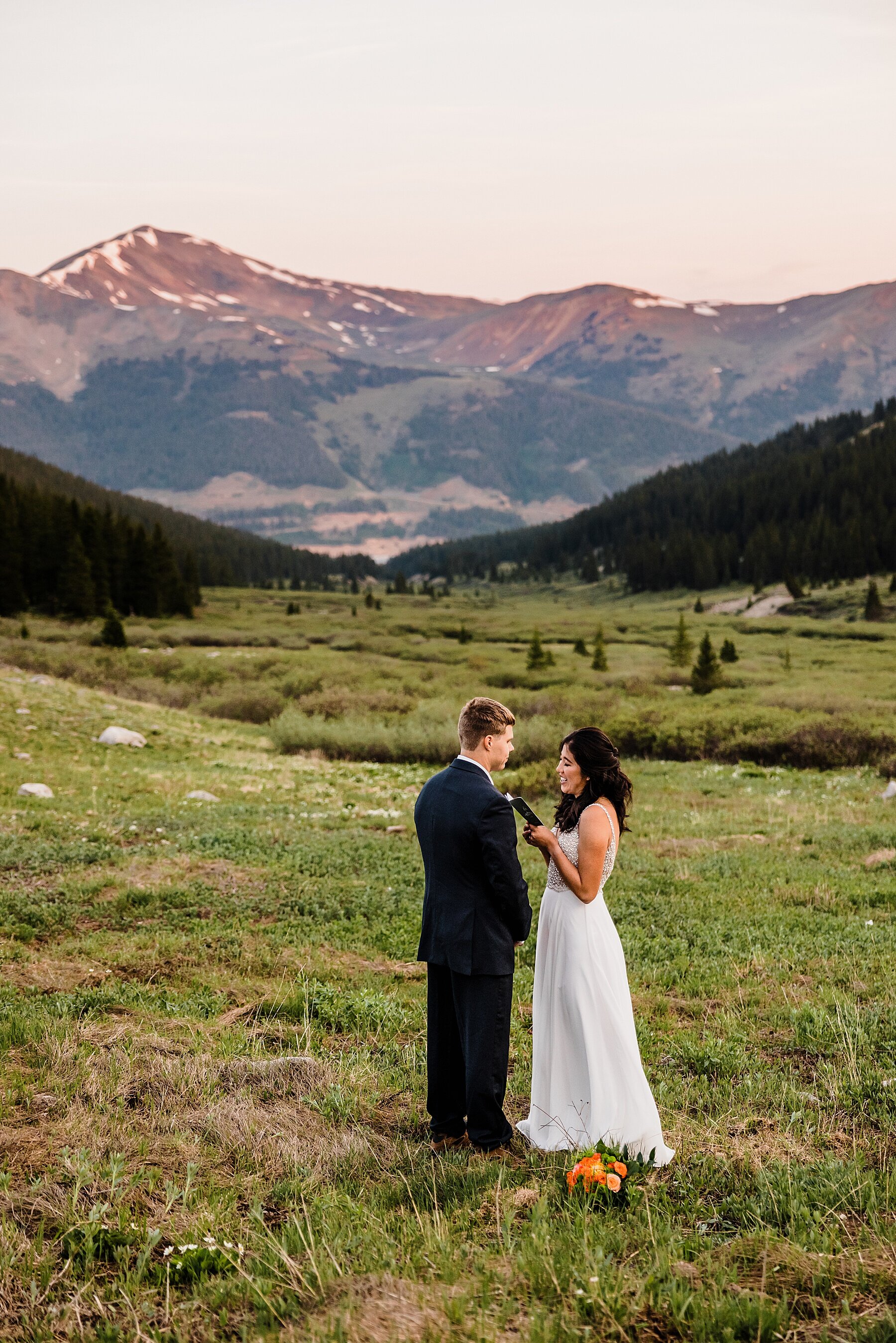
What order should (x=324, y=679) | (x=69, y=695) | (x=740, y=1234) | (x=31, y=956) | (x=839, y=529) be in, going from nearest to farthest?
(x=740, y=1234) → (x=31, y=956) → (x=69, y=695) → (x=324, y=679) → (x=839, y=529)

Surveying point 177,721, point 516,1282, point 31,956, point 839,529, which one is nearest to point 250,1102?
point 516,1282

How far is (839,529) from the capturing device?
124375 mm

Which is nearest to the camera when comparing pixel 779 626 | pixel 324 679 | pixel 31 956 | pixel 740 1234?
pixel 740 1234

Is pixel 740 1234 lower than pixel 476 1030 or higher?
lower

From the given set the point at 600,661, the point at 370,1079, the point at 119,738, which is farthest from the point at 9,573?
the point at 370,1079

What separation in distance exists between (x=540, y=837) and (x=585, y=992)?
103 centimetres

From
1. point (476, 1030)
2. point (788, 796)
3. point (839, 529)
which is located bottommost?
point (788, 796)

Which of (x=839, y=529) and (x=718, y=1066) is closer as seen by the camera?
(x=718, y=1066)

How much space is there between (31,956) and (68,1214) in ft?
18.0

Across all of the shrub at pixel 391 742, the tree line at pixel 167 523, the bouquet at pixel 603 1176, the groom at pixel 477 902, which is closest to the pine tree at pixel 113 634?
the shrub at pixel 391 742

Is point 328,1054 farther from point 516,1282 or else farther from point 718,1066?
point 516,1282

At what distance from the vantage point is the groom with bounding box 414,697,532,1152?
5641 mm

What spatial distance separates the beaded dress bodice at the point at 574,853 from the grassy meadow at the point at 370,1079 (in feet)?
5.43

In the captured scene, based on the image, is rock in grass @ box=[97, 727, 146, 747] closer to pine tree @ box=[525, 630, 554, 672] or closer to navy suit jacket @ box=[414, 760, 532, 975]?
navy suit jacket @ box=[414, 760, 532, 975]
